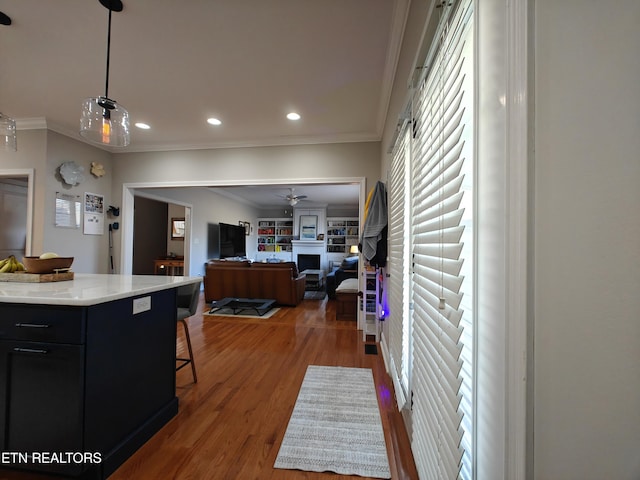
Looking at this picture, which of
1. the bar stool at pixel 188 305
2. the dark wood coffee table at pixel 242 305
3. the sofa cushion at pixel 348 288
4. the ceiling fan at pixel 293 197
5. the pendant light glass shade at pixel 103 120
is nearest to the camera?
the pendant light glass shade at pixel 103 120

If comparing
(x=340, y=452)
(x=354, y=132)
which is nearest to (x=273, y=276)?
(x=354, y=132)

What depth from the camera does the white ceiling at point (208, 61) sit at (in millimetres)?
1795

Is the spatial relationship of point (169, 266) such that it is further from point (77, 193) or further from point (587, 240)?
point (587, 240)

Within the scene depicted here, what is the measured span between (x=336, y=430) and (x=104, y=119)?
8.64 ft

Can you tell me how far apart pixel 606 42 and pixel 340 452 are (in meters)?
1.85

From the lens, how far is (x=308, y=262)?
8.96m

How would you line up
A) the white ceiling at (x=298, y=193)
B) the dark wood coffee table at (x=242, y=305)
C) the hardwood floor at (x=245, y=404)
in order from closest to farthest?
the hardwood floor at (x=245, y=404) → the dark wood coffee table at (x=242, y=305) → the white ceiling at (x=298, y=193)

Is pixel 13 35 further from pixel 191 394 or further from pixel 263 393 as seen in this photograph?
pixel 263 393

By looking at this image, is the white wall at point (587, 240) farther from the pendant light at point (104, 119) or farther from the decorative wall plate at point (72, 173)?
the decorative wall plate at point (72, 173)

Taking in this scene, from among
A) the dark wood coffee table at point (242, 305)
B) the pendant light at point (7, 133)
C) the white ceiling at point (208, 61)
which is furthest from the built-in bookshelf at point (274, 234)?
the pendant light at point (7, 133)

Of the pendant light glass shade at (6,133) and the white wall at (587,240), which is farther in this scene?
the pendant light glass shade at (6,133)

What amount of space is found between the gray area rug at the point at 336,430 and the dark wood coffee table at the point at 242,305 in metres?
2.41

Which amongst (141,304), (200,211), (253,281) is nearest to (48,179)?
(200,211)

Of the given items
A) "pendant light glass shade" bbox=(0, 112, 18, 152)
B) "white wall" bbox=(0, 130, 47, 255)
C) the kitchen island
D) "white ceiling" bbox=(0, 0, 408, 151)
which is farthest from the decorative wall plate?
the kitchen island
